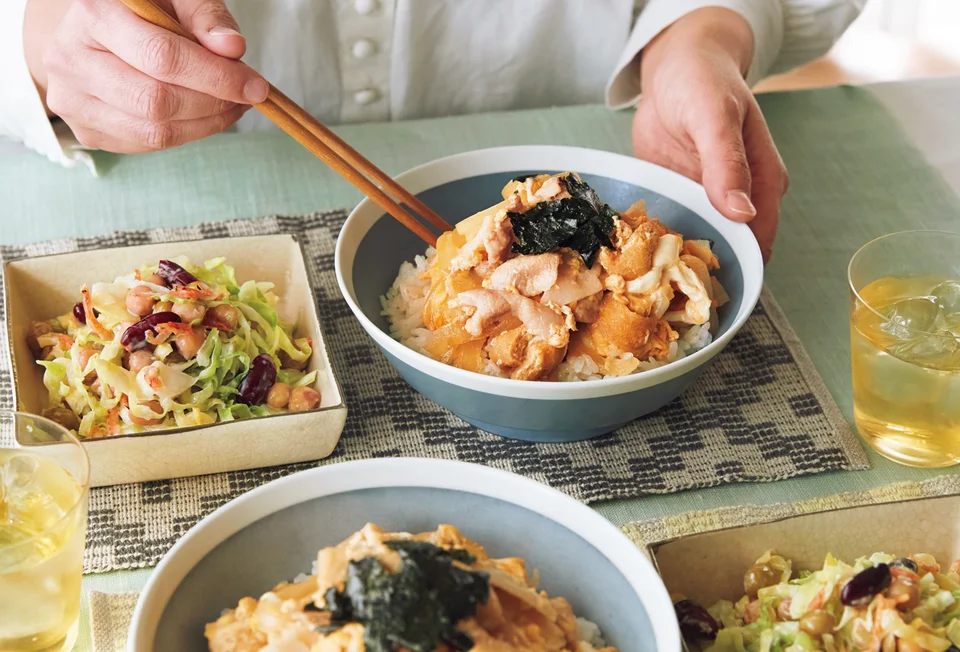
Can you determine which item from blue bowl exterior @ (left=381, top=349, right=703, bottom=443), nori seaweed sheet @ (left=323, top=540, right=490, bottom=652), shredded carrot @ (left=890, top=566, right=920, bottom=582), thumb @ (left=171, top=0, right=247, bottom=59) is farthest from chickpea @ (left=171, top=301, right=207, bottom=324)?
shredded carrot @ (left=890, top=566, right=920, bottom=582)

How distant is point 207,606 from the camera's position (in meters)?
1.08

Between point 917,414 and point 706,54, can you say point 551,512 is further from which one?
point 706,54

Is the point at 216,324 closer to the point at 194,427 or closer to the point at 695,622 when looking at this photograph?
the point at 194,427

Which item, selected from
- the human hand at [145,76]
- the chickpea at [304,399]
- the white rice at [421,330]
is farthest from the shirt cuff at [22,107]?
the chickpea at [304,399]

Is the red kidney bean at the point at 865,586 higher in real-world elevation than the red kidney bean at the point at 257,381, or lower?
higher

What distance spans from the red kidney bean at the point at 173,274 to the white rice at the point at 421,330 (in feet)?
1.21

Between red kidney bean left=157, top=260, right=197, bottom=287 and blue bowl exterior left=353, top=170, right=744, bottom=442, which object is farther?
red kidney bean left=157, top=260, right=197, bottom=287

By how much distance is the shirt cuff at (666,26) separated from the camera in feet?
7.97

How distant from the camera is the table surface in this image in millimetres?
2086

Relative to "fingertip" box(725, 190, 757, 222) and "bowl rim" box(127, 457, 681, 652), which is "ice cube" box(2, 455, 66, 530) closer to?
"bowl rim" box(127, 457, 681, 652)

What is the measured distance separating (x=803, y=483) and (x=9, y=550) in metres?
1.21

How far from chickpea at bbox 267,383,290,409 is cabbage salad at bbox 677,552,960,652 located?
2.56 feet

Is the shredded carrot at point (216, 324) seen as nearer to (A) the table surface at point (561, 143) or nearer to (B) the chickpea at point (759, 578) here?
(A) the table surface at point (561, 143)

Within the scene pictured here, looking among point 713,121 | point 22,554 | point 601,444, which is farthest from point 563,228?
point 22,554
